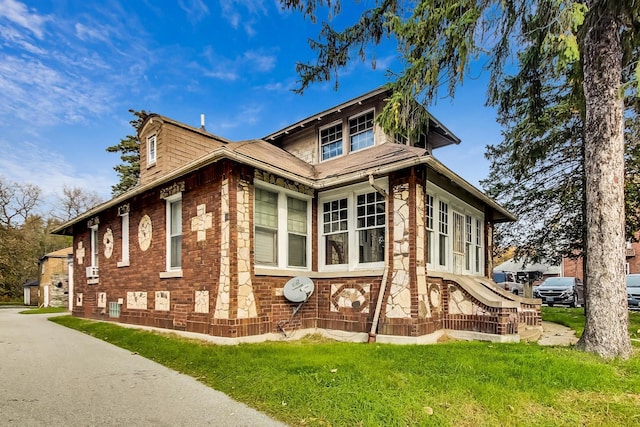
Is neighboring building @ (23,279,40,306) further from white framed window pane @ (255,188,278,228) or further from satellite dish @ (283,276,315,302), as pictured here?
satellite dish @ (283,276,315,302)

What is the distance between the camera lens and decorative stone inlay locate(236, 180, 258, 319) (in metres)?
7.39

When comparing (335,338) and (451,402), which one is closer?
(451,402)

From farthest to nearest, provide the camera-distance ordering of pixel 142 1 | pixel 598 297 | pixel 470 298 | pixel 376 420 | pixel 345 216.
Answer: pixel 142 1, pixel 345 216, pixel 470 298, pixel 598 297, pixel 376 420

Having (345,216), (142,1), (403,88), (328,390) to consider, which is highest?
(142,1)

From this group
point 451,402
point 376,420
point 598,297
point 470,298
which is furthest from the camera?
point 470,298

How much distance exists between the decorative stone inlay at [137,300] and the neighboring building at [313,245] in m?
0.03

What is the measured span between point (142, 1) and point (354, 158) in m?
6.87

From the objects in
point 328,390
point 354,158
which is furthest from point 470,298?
point 328,390

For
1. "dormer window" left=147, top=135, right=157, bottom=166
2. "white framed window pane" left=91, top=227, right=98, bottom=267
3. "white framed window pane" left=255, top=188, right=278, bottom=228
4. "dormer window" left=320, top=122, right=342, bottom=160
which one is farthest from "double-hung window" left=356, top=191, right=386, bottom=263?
"white framed window pane" left=91, top=227, right=98, bottom=267

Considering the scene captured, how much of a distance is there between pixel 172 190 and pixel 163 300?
272 centimetres

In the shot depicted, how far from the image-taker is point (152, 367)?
19.0 ft

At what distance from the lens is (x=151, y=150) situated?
11195 millimetres

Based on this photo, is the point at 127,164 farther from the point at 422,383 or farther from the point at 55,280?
the point at 422,383

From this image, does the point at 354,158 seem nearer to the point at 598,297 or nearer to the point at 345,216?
the point at 345,216
